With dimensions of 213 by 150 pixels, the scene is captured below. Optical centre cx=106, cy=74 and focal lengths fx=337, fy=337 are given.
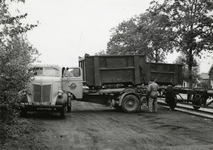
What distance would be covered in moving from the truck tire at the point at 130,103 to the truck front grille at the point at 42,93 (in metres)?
4.58

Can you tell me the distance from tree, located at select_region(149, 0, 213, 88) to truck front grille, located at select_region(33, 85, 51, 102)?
75.8 ft

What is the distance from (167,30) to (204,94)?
21234 mm

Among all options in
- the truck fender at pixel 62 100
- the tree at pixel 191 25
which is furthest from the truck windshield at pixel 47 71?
the tree at pixel 191 25

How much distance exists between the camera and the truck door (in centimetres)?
1641

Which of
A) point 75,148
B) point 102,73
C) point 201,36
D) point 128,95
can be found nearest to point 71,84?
point 102,73

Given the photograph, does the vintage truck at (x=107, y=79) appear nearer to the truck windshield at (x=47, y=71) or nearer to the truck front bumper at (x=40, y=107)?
the truck windshield at (x=47, y=71)

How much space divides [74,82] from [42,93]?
2.97 metres

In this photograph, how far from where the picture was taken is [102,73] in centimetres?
1720

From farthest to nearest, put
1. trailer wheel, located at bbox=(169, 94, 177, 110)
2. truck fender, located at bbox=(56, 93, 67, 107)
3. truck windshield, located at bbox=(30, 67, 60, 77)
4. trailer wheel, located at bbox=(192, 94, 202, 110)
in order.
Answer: trailer wheel, located at bbox=(169, 94, 177, 110)
trailer wheel, located at bbox=(192, 94, 202, 110)
truck windshield, located at bbox=(30, 67, 60, 77)
truck fender, located at bbox=(56, 93, 67, 107)

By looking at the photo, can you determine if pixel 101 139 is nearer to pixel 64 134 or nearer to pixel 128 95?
pixel 64 134

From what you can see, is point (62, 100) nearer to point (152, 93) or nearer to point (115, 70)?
point (115, 70)

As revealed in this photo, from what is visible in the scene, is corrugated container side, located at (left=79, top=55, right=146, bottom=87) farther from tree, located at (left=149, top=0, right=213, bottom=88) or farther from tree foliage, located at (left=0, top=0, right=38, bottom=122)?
tree, located at (left=149, top=0, right=213, bottom=88)

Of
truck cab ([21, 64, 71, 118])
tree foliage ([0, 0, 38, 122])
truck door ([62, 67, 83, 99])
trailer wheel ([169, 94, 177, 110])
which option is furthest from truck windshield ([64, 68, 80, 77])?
tree foliage ([0, 0, 38, 122])

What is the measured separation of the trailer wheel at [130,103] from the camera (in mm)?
17016
